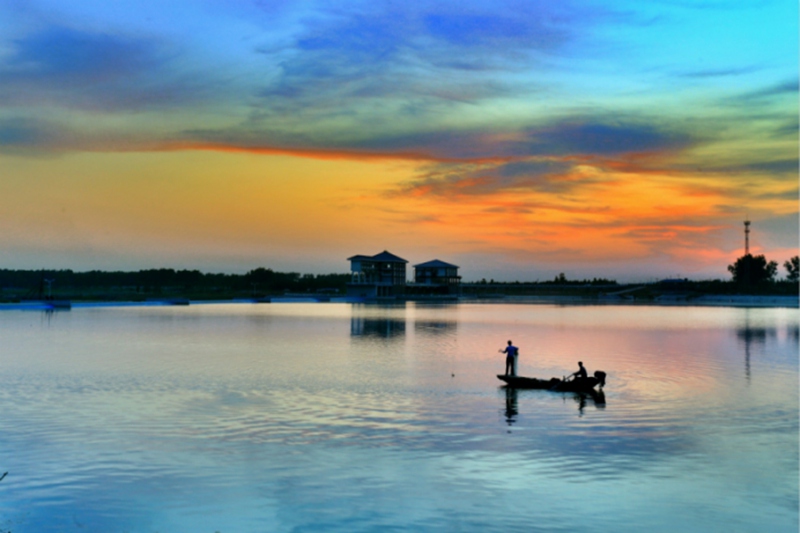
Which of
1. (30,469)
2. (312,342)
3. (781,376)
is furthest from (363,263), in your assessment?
(30,469)

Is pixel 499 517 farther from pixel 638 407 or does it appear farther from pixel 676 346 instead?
pixel 676 346

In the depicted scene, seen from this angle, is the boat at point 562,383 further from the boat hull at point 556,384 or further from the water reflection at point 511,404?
the water reflection at point 511,404

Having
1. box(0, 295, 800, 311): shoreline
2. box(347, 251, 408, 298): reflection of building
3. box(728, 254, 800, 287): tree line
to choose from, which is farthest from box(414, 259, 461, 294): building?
box(728, 254, 800, 287): tree line

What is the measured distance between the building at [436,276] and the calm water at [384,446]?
474 ft

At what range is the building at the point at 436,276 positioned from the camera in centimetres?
18500

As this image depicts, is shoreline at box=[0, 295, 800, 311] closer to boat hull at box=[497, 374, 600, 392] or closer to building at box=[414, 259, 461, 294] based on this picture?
building at box=[414, 259, 461, 294]

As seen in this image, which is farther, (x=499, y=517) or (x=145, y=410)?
(x=145, y=410)

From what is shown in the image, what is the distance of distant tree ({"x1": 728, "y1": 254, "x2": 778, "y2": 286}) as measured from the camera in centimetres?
18725

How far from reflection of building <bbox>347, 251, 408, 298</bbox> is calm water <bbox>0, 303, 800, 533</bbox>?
122 m

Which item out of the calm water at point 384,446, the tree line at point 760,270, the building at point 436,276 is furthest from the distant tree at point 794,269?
the calm water at point 384,446

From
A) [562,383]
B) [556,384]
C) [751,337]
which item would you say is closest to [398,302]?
[751,337]

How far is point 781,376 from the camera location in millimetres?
34750

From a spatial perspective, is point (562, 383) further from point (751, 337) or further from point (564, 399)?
point (751, 337)

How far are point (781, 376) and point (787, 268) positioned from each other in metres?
175
